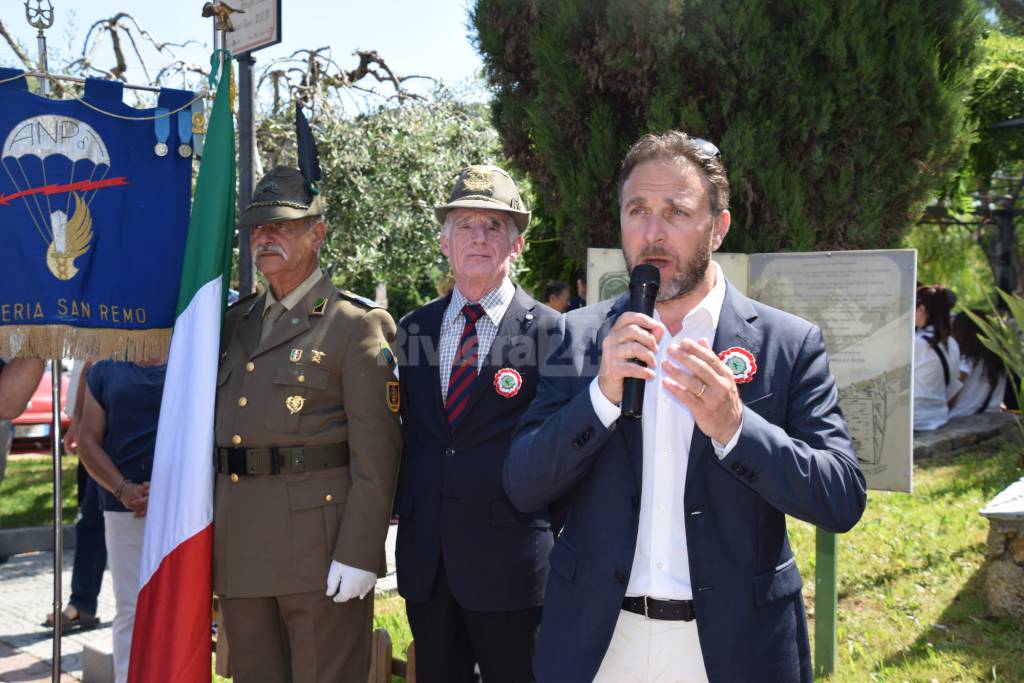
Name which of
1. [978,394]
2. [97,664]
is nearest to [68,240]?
[97,664]

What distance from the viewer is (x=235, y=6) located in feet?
13.5

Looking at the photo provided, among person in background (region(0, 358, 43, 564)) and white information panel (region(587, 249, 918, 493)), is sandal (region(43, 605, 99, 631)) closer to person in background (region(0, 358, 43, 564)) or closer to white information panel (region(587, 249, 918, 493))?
person in background (region(0, 358, 43, 564))

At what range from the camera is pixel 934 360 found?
28.3ft

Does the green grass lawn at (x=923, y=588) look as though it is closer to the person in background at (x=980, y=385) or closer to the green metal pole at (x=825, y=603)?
the green metal pole at (x=825, y=603)

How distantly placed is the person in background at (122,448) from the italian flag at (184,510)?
1.08 meters

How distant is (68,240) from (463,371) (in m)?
1.66

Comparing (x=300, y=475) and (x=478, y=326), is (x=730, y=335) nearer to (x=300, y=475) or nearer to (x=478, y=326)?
(x=478, y=326)

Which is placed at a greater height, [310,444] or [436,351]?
[436,351]

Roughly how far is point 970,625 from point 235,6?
440 cm

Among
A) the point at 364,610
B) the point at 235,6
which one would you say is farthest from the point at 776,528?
the point at 235,6

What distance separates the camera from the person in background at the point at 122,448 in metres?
4.37

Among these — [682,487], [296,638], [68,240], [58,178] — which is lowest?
[296,638]

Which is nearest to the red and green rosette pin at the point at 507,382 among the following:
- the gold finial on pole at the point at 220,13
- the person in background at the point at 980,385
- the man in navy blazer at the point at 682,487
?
the man in navy blazer at the point at 682,487

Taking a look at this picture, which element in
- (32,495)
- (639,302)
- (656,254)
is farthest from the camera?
(32,495)
